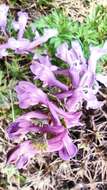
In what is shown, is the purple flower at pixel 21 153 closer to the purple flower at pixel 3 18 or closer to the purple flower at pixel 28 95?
the purple flower at pixel 28 95

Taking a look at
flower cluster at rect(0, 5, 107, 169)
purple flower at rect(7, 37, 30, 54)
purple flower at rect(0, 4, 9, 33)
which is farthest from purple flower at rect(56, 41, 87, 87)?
purple flower at rect(0, 4, 9, 33)

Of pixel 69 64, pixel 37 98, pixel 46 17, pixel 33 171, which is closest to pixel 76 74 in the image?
pixel 69 64

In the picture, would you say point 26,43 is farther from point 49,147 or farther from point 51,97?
point 49,147

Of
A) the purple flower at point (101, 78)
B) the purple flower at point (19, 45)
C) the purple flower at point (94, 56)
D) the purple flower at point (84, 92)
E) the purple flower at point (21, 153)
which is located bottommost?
the purple flower at point (21, 153)

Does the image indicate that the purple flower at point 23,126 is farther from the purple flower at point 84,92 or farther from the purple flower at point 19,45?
the purple flower at point 19,45

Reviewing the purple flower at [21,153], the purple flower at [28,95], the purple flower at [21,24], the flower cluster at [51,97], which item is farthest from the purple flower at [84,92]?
the purple flower at [21,24]

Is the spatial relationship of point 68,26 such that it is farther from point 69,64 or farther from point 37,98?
point 37,98

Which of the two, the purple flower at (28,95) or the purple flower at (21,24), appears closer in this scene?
the purple flower at (28,95)

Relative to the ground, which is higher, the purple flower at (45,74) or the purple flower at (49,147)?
the purple flower at (45,74)
